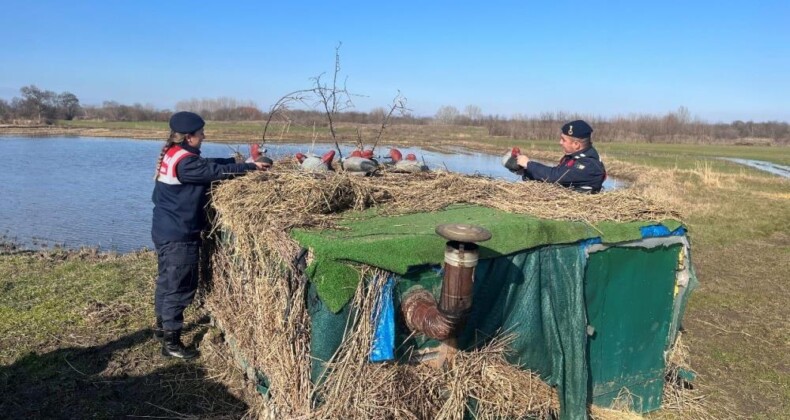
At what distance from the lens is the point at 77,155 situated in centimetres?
3125

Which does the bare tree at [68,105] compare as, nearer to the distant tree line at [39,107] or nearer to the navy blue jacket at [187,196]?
the distant tree line at [39,107]

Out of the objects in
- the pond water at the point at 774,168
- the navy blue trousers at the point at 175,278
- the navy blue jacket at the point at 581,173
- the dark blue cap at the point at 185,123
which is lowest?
the pond water at the point at 774,168

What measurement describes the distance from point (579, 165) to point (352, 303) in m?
3.35

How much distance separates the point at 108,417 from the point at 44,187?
60.2 feet

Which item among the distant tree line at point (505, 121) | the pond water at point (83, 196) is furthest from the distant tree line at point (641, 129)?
the pond water at point (83, 196)

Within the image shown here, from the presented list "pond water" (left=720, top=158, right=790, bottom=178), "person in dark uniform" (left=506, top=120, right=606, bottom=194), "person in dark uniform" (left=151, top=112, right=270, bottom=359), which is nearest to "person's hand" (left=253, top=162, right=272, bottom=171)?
"person in dark uniform" (left=151, top=112, right=270, bottom=359)

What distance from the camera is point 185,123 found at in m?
4.97

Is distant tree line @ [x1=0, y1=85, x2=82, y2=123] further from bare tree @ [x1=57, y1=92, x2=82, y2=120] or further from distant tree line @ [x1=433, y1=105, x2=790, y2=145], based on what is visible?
distant tree line @ [x1=433, y1=105, x2=790, y2=145]

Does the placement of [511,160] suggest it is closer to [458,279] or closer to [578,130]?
[578,130]

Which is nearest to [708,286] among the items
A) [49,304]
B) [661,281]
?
[661,281]

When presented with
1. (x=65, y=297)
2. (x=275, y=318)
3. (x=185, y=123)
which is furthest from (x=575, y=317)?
(x=65, y=297)

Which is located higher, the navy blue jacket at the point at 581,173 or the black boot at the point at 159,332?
the navy blue jacket at the point at 581,173

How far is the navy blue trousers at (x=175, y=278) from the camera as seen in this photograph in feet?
16.5

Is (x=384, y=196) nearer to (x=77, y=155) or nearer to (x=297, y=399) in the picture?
(x=297, y=399)
